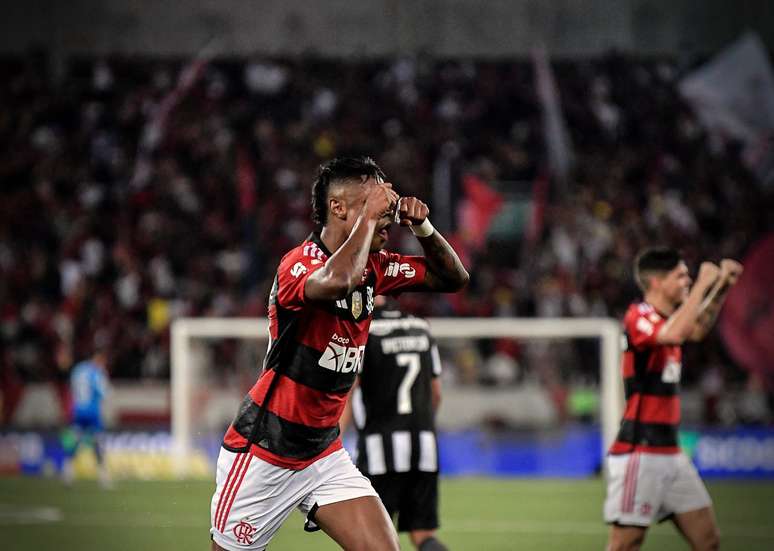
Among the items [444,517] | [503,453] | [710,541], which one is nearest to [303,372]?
[710,541]

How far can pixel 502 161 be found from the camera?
24.9 m

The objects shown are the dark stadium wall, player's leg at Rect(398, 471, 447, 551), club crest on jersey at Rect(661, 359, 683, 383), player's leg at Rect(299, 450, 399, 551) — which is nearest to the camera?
player's leg at Rect(299, 450, 399, 551)

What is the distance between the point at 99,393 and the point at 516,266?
27.6ft

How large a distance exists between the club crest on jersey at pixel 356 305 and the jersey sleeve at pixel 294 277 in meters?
0.21

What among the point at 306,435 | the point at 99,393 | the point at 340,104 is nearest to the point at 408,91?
the point at 340,104

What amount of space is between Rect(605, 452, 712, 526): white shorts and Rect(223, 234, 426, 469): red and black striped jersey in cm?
239

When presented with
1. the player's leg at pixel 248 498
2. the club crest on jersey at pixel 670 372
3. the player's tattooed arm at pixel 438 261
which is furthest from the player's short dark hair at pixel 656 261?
the player's leg at pixel 248 498

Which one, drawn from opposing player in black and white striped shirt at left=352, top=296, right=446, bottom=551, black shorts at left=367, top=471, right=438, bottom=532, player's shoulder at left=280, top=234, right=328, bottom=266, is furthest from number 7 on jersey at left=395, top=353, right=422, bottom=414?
player's shoulder at left=280, top=234, right=328, bottom=266

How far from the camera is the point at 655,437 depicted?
737 centimetres

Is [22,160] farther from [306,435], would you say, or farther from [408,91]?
[306,435]

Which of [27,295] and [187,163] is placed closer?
[27,295]

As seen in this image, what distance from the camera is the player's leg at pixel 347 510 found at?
17.6 ft

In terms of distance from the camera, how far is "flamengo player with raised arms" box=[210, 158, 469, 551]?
5.34 m

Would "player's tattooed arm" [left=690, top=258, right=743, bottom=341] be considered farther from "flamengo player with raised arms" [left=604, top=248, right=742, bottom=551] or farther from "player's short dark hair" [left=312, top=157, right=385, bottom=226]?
"player's short dark hair" [left=312, top=157, right=385, bottom=226]
